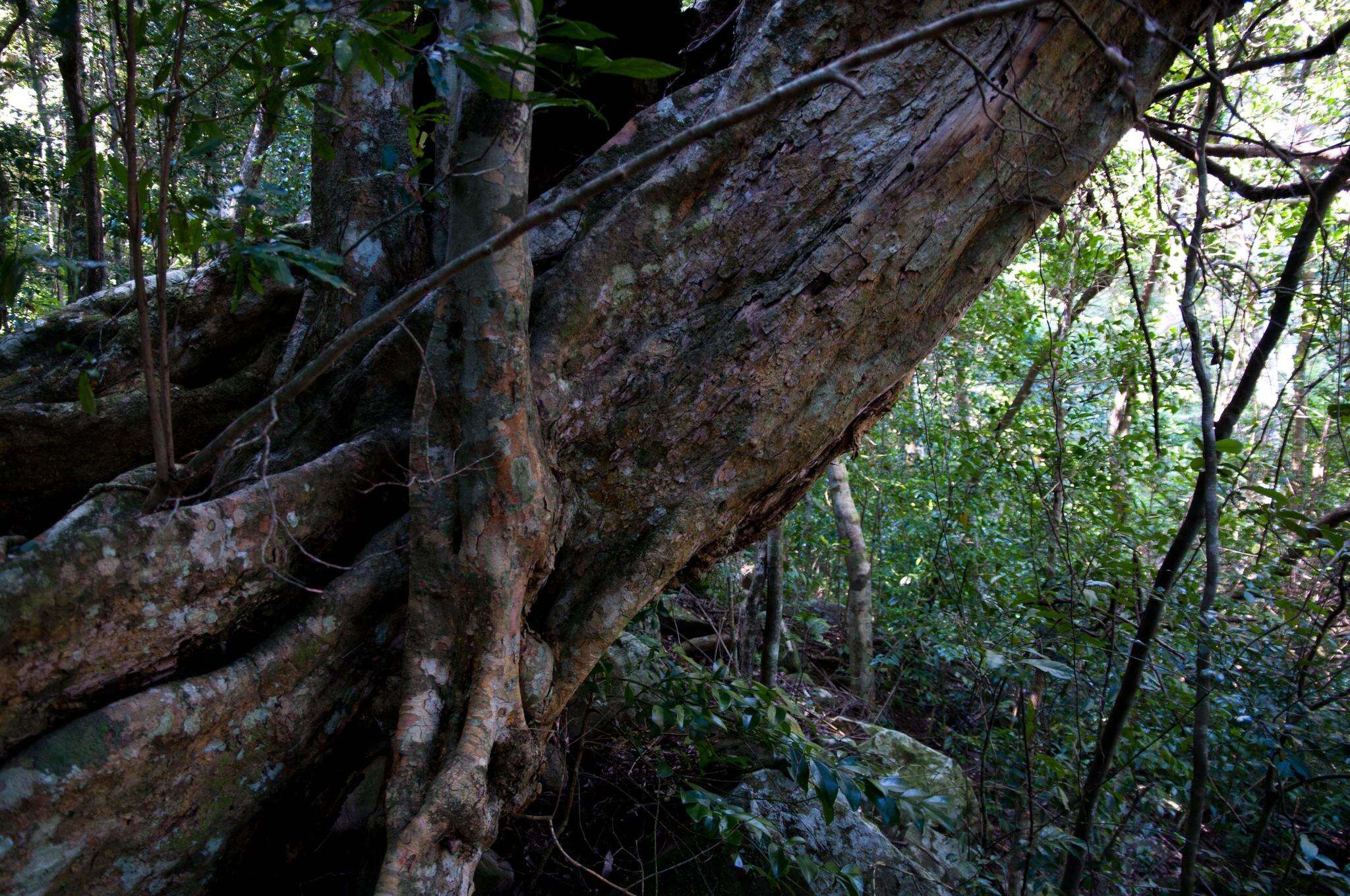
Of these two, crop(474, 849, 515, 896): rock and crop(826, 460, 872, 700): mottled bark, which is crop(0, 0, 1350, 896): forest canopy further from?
crop(826, 460, 872, 700): mottled bark

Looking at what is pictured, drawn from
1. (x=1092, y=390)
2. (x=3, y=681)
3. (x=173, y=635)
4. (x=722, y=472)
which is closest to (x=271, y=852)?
(x=173, y=635)

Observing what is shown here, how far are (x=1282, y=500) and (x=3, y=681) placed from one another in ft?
10.7

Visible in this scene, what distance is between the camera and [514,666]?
72.6 inches

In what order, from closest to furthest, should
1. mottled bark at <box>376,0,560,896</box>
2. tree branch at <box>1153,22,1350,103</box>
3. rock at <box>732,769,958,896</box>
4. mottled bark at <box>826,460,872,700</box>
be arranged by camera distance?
1. mottled bark at <box>376,0,560,896</box>
2. tree branch at <box>1153,22,1350,103</box>
3. rock at <box>732,769,958,896</box>
4. mottled bark at <box>826,460,872,700</box>

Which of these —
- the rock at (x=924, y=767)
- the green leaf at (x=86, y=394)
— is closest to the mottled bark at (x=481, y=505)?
the green leaf at (x=86, y=394)

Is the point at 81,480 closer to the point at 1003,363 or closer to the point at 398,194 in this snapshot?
the point at 398,194

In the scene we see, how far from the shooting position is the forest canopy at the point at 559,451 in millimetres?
1576

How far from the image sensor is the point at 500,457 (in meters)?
1.79

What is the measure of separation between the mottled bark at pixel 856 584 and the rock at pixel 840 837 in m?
2.61

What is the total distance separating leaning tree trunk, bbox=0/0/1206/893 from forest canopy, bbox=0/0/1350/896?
11 mm

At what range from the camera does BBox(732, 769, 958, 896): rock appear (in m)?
2.52

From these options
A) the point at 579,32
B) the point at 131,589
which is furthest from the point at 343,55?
the point at 131,589

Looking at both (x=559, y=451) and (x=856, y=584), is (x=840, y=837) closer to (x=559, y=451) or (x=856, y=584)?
(x=559, y=451)

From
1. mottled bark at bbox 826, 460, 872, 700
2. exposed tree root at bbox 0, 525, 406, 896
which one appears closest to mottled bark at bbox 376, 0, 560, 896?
exposed tree root at bbox 0, 525, 406, 896
